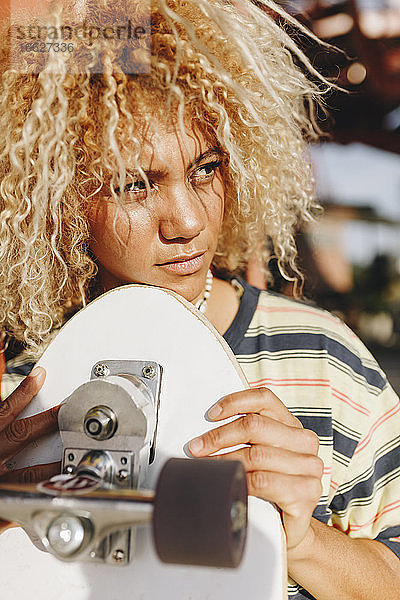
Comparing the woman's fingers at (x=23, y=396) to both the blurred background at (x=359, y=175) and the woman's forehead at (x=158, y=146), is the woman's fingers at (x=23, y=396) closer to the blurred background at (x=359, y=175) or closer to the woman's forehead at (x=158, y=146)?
the woman's forehead at (x=158, y=146)

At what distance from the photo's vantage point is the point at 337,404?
113 cm

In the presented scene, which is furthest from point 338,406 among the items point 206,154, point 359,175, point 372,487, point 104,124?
point 359,175

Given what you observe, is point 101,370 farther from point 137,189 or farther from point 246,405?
point 137,189

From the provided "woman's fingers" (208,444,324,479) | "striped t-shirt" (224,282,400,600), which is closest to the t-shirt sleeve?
"striped t-shirt" (224,282,400,600)

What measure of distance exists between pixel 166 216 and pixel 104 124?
6.3 inches

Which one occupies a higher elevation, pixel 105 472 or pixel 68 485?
pixel 68 485

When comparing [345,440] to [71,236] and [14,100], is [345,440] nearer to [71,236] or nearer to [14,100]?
[71,236]

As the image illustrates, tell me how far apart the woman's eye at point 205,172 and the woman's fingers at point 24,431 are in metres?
0.41

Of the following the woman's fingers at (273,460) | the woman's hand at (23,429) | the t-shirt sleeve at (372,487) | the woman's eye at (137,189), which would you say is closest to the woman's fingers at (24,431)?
the woman's hand at (23,429)

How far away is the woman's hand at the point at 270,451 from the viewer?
79cm

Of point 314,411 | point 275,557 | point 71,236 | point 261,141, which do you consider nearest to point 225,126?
point 261,141

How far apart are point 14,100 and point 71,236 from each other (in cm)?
23

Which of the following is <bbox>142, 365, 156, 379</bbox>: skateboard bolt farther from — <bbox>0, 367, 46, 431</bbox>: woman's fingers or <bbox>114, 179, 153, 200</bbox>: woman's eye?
<bbox>114, 179, 153, 200</bbox>: woman's eye

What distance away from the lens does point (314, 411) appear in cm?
111
